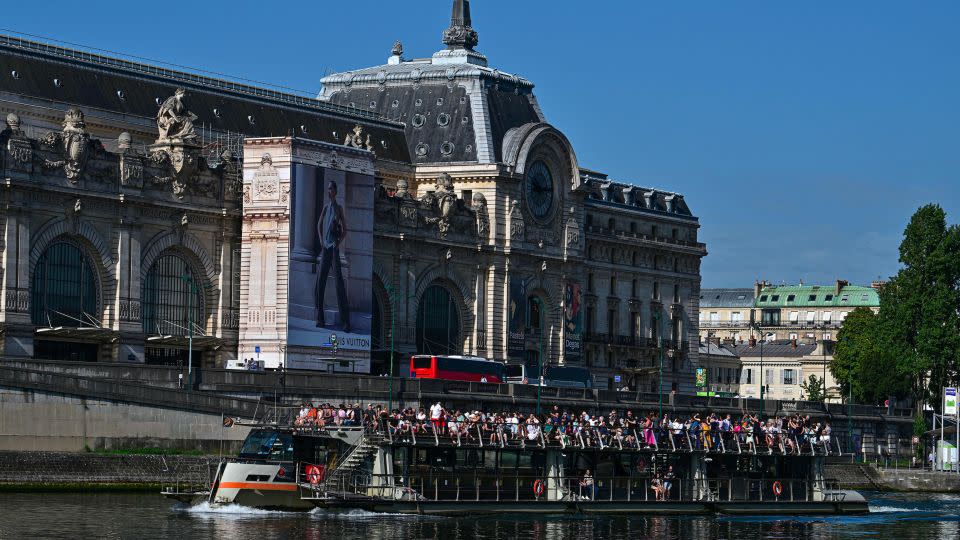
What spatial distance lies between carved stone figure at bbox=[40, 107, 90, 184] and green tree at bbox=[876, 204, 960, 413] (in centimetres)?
5733

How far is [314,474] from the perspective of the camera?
89.5 m

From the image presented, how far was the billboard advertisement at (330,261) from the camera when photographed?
438 feet

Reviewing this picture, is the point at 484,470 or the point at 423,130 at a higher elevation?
the point at 423,130

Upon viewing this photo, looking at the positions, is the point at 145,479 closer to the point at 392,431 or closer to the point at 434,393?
the point at 392,431

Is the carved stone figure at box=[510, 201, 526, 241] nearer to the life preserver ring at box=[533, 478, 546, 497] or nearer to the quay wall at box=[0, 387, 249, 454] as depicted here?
the quay wall at box=[0, 387, 249, 454]

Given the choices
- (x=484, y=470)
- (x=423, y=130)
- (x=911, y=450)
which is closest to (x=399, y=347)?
(x=423, y=130)

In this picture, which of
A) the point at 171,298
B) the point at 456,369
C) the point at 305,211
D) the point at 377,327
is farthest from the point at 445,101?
the point at 171,298

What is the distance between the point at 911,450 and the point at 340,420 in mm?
75233

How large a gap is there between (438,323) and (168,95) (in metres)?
25.0

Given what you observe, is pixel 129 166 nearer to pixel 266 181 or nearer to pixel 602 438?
pixel 266 181

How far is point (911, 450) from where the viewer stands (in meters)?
158

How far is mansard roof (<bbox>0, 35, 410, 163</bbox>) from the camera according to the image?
434ft

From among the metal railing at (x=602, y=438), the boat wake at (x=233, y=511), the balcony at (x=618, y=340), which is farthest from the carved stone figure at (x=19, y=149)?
the balcony at (x=618, y=340)

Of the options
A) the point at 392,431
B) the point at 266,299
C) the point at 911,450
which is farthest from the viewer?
the point at 911,450
